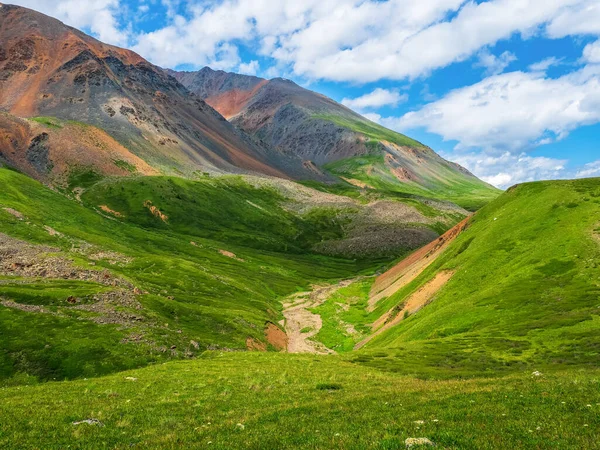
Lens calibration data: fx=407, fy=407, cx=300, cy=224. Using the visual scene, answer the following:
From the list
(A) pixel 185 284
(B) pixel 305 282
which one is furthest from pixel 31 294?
Result: (B) pixel 305 282

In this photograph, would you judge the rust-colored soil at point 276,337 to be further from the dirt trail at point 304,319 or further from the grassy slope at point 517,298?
the grassy slope at point 517,298

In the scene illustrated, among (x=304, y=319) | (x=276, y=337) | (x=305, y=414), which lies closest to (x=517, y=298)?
(x=305, y=414)

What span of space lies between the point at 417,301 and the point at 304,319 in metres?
37.7

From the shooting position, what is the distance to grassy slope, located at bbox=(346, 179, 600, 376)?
42.9m

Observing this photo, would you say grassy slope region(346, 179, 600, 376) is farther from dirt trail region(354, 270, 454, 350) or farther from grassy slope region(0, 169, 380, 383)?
grassy slope region(0, 169, 380, 383)

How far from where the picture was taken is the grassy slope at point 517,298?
4294 cm

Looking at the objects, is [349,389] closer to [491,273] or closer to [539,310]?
[539,310]

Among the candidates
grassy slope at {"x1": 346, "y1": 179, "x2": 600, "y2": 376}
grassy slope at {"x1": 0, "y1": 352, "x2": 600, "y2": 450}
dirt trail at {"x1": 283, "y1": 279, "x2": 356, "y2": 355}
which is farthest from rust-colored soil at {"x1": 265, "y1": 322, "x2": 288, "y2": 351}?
grassy slope at {"x1": 0, "y1": 352, "x2": 600, "y2": 450}

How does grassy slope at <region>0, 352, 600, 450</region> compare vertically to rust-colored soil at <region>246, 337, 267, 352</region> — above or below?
above

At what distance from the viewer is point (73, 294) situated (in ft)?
226

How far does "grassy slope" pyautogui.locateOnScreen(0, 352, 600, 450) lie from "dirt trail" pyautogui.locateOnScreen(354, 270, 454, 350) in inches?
1716

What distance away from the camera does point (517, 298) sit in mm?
56625

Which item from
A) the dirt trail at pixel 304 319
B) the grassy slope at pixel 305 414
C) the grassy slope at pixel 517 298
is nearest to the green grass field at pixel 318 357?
the grassy slope at pixel 305 414

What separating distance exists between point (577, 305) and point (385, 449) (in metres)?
47.5
